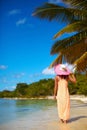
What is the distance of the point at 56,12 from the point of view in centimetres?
1398

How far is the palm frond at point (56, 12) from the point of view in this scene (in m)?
13.8

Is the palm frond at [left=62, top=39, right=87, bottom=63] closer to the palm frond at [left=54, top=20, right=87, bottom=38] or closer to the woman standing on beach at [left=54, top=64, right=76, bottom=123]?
the palm frond at [left=54, top=20, right=87, bottom=38]

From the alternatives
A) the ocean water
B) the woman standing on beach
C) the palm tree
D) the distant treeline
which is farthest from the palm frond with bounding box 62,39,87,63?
the distant treeline

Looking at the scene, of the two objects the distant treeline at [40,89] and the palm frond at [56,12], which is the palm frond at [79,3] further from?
the distant treeline at [40,89]

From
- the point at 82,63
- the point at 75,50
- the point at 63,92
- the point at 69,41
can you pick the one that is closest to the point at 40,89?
the point at 69,41

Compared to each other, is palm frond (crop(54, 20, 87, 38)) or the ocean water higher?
palm frond (crop(54, 20, 87, 38))

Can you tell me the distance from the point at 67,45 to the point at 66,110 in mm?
7088

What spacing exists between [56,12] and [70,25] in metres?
0.85

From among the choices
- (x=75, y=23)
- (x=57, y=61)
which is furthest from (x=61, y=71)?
(x=57, y=61)

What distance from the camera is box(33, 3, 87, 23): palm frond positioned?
545 inches

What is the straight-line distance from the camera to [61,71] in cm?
803

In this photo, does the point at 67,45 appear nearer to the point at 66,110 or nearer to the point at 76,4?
the point at 76,4

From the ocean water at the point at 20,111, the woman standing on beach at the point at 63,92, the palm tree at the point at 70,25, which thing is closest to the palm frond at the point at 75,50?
the palm tree at the point at 70,25

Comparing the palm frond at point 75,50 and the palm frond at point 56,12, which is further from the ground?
the palm frond at point 56,12
